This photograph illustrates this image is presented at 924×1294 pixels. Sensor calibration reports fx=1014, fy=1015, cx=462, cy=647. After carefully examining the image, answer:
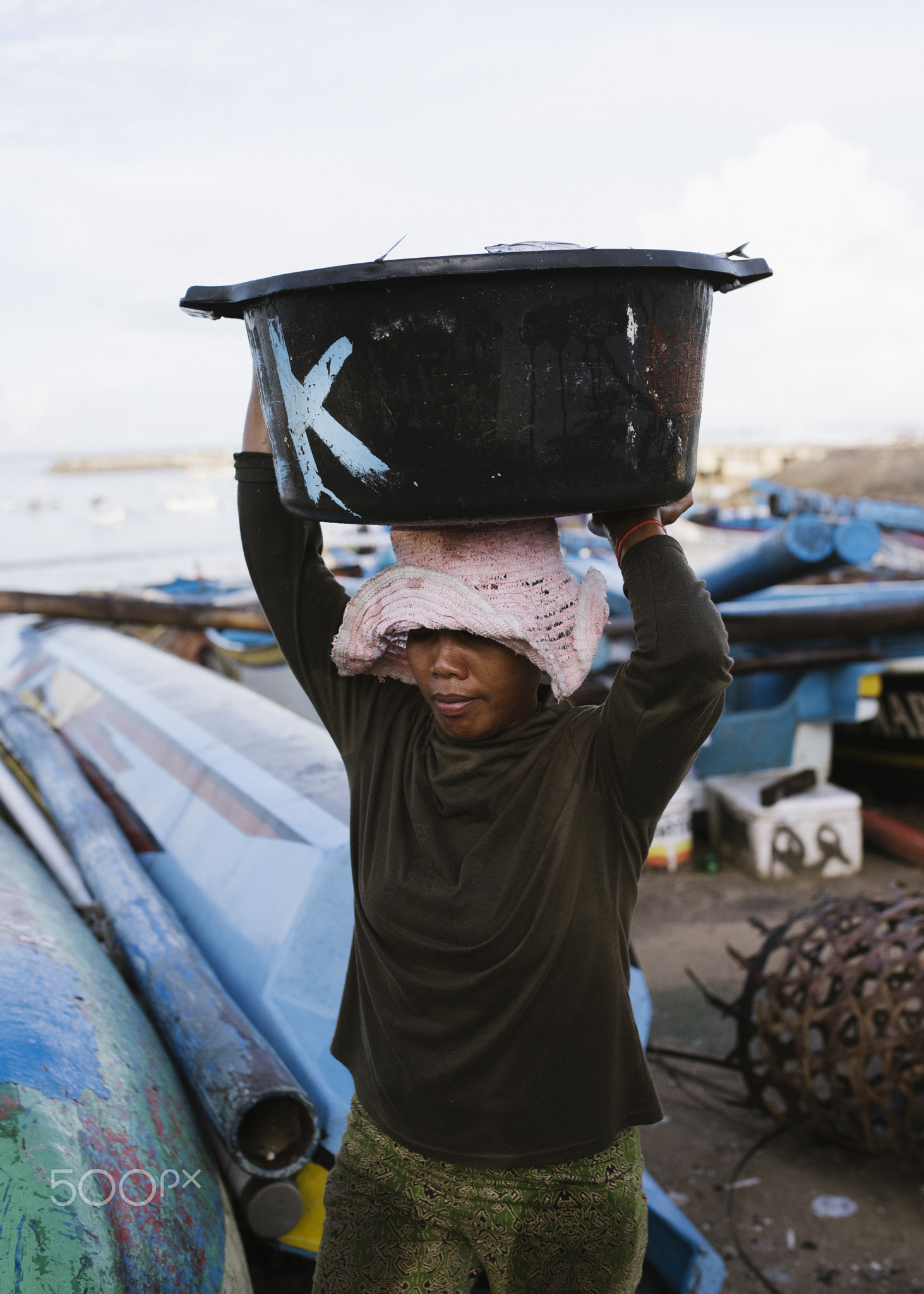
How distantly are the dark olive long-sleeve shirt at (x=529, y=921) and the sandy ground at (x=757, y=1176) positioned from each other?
5.90 ft

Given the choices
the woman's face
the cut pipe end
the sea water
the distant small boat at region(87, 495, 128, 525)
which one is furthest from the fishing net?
the distant small boat at region(87, 495, 128, 525)

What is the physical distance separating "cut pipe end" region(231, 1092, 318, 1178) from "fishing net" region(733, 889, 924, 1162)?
1678 millimetres

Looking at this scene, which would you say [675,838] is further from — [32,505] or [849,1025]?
[32,505]

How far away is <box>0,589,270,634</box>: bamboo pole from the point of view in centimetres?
653

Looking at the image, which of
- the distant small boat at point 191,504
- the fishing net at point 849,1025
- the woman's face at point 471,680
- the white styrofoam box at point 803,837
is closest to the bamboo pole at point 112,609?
the white styrofoam box at point 803,837

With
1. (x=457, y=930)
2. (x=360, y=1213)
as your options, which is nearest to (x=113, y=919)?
(x=360, y=1213)

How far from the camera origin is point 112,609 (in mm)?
6566

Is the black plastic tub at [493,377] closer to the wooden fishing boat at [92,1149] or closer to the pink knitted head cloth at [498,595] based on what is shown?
the pink knitted head cloth at [498,595]

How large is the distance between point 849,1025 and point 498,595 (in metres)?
2.39

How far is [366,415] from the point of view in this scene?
1.23m

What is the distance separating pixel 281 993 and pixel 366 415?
67.1 inches

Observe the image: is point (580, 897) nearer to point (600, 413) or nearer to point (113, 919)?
point (600, 413)

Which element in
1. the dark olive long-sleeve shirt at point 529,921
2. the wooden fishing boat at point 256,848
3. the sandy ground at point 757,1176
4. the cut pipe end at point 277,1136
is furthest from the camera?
the sandy ground at point 757,1176

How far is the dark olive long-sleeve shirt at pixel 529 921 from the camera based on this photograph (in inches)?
51.3
